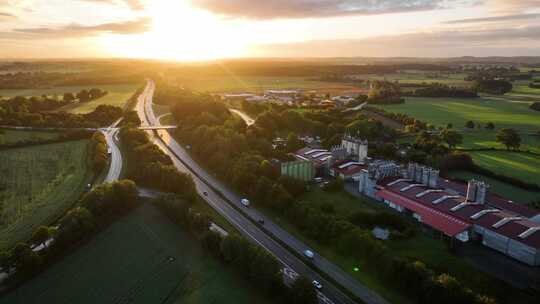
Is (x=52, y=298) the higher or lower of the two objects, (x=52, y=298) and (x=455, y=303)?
the lower

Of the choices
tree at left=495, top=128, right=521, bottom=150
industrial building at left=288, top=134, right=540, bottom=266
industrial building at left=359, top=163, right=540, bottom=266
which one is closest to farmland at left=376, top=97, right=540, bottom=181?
tree at left=495, top=128, right=521, bottom=150

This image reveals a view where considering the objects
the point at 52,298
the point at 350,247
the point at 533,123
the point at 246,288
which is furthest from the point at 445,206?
the point at 533,123

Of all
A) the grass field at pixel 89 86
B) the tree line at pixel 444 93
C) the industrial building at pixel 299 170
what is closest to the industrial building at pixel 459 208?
the industrial building at pixel 299 170

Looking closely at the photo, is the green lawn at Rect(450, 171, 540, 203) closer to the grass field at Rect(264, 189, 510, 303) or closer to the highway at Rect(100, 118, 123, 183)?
the grass field at Rect(264, 189, 510, 303)

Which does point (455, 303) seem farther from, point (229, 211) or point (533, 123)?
point (533, 123)

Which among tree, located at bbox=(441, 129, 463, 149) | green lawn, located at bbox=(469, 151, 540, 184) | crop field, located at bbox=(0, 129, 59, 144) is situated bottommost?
green lawn, located at bbox=(469, 151, 540, 184)

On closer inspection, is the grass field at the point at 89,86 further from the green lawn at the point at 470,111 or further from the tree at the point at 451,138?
the tree at the point at 451,138
